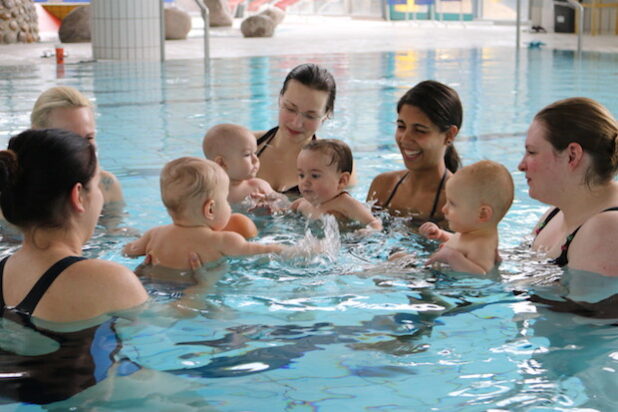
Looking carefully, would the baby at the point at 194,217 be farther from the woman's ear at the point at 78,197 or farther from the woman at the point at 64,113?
the woman's ear at the point at 78,197

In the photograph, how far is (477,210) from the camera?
3736 mm

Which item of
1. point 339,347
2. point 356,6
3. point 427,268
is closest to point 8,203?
point 339,347

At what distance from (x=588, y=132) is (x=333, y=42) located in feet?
59.8

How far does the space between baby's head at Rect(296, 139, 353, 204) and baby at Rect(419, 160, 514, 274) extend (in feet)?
3.28

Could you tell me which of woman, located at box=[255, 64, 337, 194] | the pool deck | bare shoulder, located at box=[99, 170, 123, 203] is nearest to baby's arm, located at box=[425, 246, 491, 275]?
woman, located at box=[255, 64, 337, 194]

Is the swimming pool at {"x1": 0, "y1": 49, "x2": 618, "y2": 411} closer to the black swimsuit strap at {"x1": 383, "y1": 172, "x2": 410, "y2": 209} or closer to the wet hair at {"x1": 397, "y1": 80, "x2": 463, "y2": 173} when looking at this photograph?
the black swimsuit strap at {"x1": 383, "y1": 172, "x2": 410, "y2": 209}

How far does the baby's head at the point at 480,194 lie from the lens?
12.2 ft

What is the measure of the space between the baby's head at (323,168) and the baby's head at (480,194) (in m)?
1.04

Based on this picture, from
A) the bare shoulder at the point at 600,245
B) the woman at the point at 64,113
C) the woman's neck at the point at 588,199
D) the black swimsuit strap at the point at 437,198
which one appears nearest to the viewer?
the bare shoulder at the point at 600,245

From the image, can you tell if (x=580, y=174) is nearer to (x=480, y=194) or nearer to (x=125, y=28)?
(x=480, y=194)

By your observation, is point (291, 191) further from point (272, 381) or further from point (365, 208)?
point (272, 381)

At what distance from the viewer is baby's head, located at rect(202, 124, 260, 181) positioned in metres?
4.94

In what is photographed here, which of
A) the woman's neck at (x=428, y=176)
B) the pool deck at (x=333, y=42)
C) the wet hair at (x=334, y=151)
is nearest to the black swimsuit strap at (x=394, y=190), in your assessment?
the woman's neck at (x=428, y=176)

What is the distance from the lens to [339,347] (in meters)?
3.10
